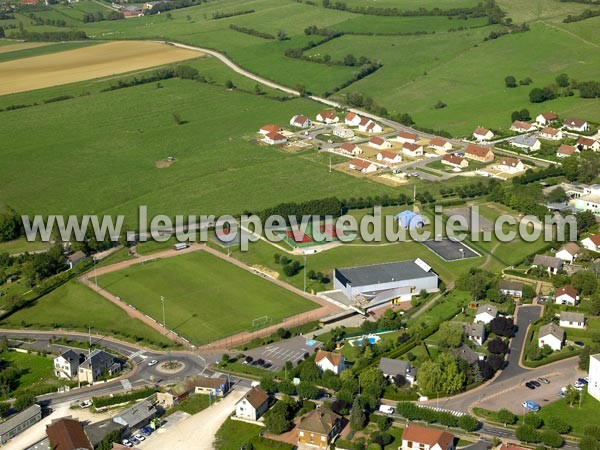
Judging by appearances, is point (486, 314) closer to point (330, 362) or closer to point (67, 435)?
point (330, 362)

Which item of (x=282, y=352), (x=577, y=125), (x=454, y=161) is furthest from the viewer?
A: (x=577, y=125)

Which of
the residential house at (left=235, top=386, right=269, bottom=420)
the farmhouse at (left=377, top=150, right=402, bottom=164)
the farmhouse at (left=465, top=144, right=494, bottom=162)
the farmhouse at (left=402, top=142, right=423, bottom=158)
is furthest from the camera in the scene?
the farmhouse at (left=402, top=142, right=423, bottom=158)

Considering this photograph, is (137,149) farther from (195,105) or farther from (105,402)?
(105,402)

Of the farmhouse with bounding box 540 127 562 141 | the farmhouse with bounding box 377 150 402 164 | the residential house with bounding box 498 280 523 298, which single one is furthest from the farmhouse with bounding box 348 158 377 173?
the residential house with bounding box 498 280 523 298

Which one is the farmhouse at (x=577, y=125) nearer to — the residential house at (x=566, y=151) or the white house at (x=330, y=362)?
the residential house at (x=566, y=151)

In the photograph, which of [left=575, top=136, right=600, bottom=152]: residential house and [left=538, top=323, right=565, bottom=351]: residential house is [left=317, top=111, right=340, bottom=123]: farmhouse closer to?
[left=575, top=136, right=600, bottom=152]: residential house

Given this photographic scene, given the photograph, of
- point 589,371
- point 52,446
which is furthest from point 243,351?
point 589,371

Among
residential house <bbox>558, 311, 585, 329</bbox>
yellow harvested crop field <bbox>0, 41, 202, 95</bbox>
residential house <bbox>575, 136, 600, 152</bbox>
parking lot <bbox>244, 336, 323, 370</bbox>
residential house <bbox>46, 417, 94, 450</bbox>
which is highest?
yellow harvested crop field <bbox>0, 41, 202, 95</bbox>

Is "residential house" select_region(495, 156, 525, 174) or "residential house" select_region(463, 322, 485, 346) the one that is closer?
"residential house" select_region(463, 322, 485, 346)

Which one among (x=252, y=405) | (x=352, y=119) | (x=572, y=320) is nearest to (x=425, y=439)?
(x=252, y=405)
